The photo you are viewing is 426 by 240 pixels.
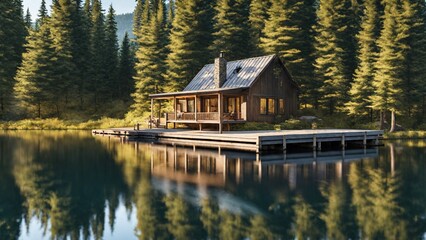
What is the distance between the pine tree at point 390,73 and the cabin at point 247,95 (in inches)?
307

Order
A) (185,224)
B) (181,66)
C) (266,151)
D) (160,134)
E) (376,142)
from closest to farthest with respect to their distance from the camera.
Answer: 1. (185,224)
2. (266,151)
3. (376,142)
4. (160,134)
5. (181,66)

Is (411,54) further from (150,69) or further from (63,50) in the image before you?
(63,50)

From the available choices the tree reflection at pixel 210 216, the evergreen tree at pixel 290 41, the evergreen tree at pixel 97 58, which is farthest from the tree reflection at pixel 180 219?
the evergreen tree at pixel 97 58

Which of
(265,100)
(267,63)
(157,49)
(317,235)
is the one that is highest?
(157,49)

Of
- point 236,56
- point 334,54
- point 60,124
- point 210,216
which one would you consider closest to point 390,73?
point 334,54

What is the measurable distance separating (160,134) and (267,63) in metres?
11.9

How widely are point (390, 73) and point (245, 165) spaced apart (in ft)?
76.6

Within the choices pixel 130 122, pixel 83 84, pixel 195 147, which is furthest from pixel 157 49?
pixel 195 147

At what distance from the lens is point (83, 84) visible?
198 ft

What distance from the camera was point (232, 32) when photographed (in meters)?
47.8

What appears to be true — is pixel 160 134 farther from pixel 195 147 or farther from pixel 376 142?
pixel 376 142

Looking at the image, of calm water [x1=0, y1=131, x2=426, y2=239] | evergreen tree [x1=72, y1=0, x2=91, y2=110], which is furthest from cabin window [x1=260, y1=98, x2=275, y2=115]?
evergreen tree [x1=72, y1=0, x2=91, y2=110]

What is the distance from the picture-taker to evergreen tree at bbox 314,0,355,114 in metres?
41.2

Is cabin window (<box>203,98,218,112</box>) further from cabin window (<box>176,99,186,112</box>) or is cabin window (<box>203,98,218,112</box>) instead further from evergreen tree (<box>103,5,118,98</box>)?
evergreen tree (<box>103,5,118,98</box>)
